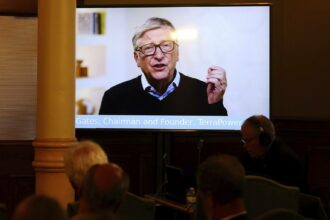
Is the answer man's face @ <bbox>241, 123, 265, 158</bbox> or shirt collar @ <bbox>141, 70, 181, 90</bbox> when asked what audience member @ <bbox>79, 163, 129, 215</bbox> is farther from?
shirt collar @ <bbox>141, 70, 181, 90</bbox>

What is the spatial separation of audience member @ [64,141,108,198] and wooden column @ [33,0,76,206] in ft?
4.88

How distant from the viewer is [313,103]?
7020mm

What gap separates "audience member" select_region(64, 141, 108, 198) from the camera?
3033mm

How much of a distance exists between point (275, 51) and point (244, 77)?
1.05m

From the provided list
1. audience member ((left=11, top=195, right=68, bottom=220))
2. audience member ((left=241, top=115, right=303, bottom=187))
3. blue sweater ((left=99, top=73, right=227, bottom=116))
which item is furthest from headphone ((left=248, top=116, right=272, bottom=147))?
audience member ((left=11, top=195, right=68, bottom=220))

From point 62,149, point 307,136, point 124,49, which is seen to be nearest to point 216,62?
point 124,49

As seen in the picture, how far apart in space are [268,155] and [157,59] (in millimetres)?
2311

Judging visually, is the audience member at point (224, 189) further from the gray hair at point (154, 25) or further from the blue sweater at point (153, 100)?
the gray hair at point (154, 25)

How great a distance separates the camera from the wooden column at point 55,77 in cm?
459

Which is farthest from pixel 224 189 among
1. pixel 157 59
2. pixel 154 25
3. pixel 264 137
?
pixel 154 25

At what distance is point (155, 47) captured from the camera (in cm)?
627

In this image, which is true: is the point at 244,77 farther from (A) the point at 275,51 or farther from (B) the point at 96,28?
(B) the point at 96,28

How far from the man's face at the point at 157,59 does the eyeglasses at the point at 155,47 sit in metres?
0.02

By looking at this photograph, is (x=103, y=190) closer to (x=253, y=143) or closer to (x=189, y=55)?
(x=253, y=143)
